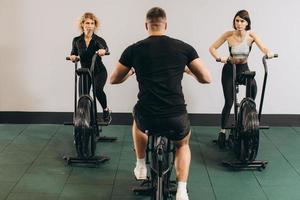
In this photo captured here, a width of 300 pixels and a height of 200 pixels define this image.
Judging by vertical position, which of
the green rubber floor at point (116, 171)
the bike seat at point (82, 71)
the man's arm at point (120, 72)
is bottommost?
the green rubber floor at point (116, 171)

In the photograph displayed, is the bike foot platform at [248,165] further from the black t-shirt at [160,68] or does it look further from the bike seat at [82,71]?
the bike seat at [82,71]

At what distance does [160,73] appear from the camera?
9.86 feet

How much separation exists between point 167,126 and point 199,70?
1.45ft

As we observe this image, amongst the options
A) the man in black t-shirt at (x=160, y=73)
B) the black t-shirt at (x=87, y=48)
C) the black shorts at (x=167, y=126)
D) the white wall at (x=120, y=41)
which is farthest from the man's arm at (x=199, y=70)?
the white wall at (x=120, y=41)

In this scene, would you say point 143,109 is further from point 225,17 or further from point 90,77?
point 225,17

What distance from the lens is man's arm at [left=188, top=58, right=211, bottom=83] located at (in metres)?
3.07

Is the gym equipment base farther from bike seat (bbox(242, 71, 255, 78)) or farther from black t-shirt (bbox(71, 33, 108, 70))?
black t-shirt (bbox(71, 33, 108, 70))

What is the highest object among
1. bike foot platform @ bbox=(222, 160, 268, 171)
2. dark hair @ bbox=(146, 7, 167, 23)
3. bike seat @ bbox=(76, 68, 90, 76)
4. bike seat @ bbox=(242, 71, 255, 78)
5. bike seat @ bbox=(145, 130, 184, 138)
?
dark hair @ bbox=(146, 7, 167, 23)

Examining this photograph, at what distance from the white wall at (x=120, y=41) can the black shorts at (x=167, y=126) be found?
2.62 m

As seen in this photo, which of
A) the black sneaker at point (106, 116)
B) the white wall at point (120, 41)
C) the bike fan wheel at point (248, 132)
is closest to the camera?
the bike fan wheel at point (248, 132)

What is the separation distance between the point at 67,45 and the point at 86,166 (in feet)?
6.01

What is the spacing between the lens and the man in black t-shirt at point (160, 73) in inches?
118

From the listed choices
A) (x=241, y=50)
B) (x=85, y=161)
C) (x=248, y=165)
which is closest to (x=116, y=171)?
(x=85, y=161)

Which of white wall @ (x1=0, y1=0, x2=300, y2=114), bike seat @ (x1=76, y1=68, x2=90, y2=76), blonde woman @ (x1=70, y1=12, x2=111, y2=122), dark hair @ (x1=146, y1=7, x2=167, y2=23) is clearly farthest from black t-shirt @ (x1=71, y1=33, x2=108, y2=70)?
dark hair @ (x1=146, y1=7, x2=167, y2=23)
